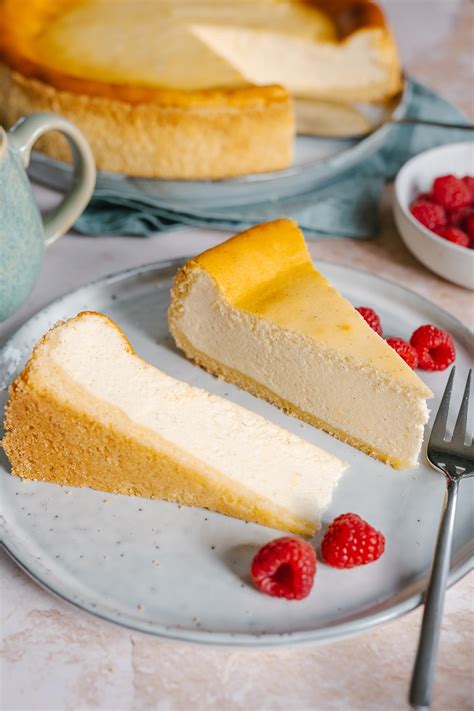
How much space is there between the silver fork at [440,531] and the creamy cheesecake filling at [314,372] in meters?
0.05

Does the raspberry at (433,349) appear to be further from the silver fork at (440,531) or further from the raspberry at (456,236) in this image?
the raspberry at (456,236)

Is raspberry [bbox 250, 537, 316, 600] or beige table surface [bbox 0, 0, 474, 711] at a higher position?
raspberry [bbox 250, 537, 316, 600]

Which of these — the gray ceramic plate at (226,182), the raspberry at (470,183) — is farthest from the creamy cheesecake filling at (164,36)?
the raspberry at (470,183)

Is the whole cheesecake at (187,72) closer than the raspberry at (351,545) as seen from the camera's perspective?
No

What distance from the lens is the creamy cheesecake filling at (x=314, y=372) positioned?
157 cm

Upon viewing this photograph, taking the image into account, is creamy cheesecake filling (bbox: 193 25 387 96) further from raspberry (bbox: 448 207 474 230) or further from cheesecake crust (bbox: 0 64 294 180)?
raspberry (bbox: 448 207 474 230)

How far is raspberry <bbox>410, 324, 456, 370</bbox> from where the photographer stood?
173cm

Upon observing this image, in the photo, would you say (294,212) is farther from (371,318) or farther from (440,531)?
(440,531)

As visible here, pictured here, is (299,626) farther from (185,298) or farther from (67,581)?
(185,298)

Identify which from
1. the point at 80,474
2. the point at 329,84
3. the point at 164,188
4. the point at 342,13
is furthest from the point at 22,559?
the point at 342,13

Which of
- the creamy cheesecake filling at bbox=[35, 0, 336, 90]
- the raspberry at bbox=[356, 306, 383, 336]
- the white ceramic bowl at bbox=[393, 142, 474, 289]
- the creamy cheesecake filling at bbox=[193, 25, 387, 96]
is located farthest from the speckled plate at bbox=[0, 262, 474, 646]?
the creamy cheesecake filling at bbox=[193, 25, 387, 96]

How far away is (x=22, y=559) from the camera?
1.29 meters

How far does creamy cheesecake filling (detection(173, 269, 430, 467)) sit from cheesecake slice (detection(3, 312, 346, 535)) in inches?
5.3

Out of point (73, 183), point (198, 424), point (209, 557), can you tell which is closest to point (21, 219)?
point (73, 183)
